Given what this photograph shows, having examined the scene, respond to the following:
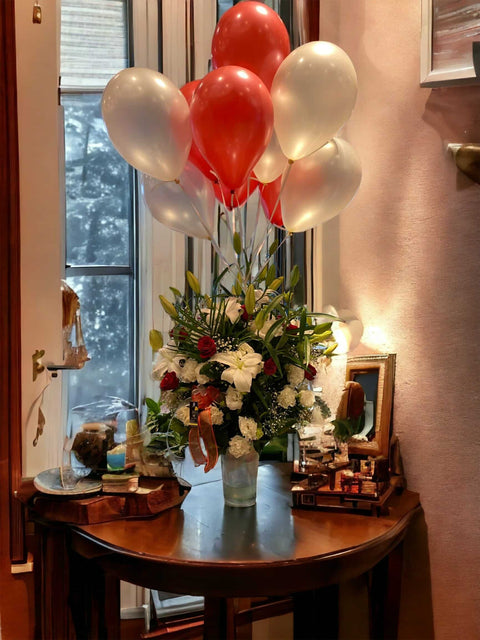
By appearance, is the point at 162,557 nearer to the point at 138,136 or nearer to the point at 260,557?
the point at 260,557

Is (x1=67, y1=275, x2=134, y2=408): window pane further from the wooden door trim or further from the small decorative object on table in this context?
the small decorative object on table

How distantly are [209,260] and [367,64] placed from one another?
2.70ft

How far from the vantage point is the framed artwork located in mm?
1858

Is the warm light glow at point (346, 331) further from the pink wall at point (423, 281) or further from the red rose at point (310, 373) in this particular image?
the red rose at point (310, 373)

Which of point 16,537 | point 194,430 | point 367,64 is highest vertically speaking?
point 367,64

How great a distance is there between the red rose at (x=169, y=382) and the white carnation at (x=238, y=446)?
0.20m

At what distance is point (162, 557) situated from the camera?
1.44 meters

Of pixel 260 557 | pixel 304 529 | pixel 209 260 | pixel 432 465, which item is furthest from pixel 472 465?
pixel 209 260

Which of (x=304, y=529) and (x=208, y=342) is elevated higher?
(x=208, y=342)

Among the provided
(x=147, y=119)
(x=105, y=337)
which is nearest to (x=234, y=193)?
(x=147, y=119)

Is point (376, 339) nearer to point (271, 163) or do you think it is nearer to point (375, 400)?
point (375, 400)

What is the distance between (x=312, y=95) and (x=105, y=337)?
3.84 feet

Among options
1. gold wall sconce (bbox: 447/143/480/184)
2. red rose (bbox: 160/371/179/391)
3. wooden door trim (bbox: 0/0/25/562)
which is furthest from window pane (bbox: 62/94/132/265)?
gold wall sconce (bbox: 447/143/480/184)

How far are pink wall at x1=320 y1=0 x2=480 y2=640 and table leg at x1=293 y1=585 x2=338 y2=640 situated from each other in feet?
0.75
